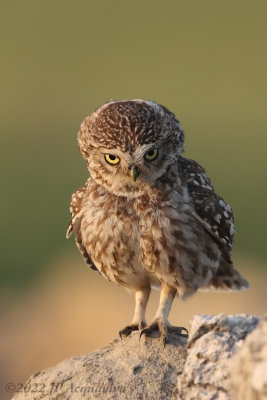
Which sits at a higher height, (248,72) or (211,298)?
(248,72)

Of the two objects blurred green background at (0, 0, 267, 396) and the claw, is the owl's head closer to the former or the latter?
the claw

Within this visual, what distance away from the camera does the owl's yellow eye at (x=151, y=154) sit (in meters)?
5.81

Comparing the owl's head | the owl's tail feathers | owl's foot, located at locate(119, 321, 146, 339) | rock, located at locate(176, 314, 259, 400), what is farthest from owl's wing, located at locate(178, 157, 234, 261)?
rock, located at locate(176, 314, 259, 400)

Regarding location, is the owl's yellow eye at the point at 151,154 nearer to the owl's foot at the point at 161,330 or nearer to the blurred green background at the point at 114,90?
the owl's foot at the point at 161,330

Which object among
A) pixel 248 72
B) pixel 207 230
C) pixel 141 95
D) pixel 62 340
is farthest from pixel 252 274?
pixel 248 72

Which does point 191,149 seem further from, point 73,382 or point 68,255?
point 73,382

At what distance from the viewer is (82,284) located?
12250 mm

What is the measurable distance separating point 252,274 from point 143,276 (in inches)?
238

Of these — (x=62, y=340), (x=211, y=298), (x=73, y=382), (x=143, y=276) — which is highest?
(x=211, y=298)

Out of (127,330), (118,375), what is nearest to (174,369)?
(118,375)

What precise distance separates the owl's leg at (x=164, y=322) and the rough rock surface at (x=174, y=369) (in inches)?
2.1

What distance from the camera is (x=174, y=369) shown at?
5.04 metres

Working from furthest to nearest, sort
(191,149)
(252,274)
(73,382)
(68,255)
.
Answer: (191,149)
(68,255)
(252,274)
(73,382)

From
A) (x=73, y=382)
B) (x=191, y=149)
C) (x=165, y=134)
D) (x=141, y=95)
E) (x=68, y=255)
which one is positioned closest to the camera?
(x=73, y=382)
